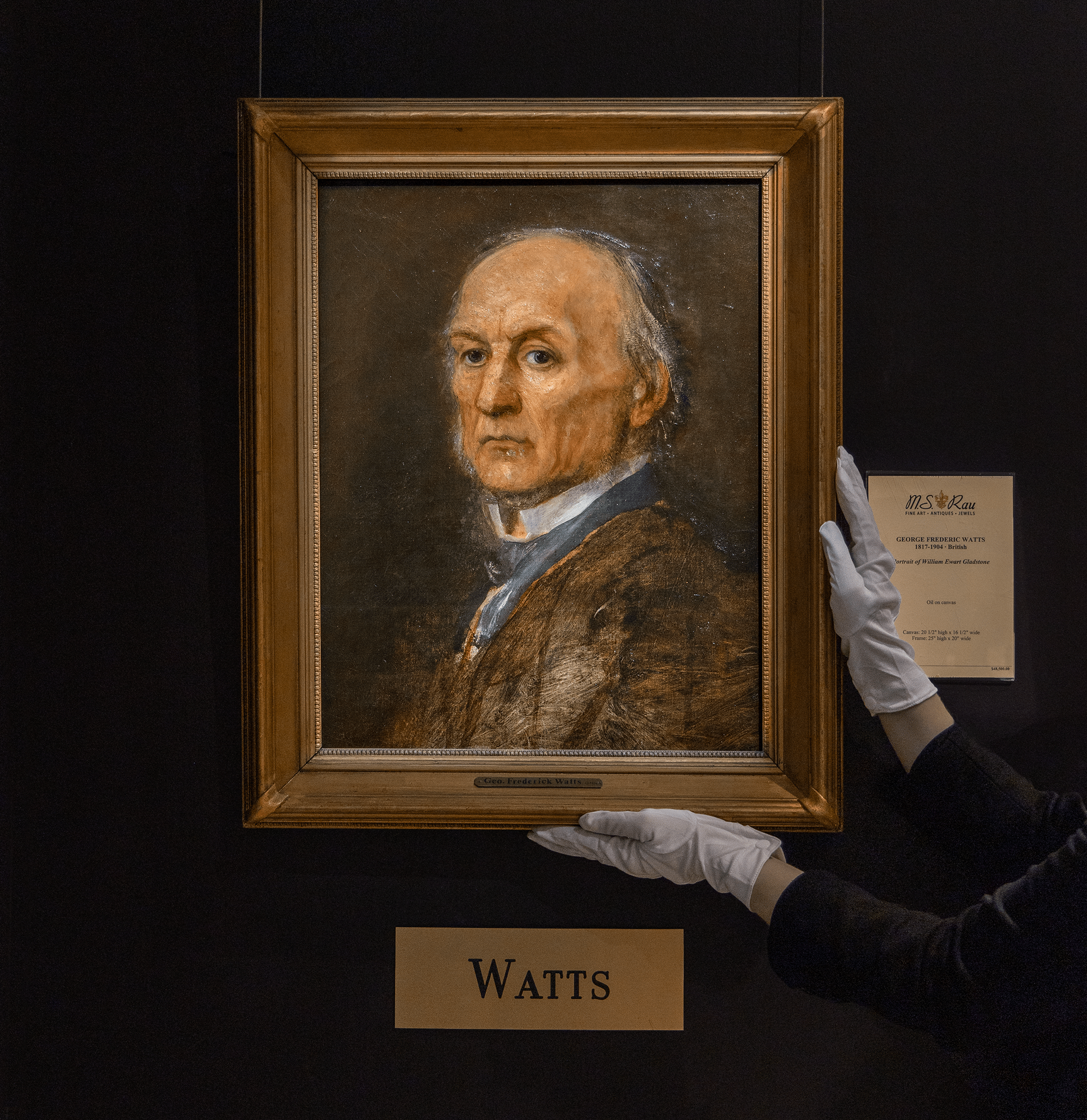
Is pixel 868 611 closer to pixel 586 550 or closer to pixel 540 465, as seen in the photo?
pixel 586 550

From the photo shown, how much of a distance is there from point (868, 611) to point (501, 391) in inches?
32.4

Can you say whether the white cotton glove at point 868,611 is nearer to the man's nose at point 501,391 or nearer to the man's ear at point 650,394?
the man's ear at point 650,394

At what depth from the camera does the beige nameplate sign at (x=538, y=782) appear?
1423 millimetres

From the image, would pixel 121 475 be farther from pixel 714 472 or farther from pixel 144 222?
pixel 714 472

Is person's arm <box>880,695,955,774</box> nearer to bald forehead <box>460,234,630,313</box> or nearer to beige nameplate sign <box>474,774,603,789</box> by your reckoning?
beige nameplate sign <box>474,774,603,789</box>

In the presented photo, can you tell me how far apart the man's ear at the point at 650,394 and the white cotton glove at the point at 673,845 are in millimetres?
760

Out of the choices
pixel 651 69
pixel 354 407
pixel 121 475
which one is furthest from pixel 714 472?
pixel 121 475

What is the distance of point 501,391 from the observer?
1448 millimetres

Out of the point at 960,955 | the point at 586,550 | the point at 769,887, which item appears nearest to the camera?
the point at 960,955

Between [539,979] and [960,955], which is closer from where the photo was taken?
[960,955]

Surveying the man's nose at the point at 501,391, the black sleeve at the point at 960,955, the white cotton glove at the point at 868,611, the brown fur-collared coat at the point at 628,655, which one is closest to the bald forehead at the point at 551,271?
the man's nose at the point at 501,391

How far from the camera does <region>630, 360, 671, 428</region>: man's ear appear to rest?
1.44 metres

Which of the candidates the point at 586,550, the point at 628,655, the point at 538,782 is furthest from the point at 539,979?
the point at 586,550

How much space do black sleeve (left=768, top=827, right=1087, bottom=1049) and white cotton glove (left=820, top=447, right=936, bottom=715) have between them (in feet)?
1.16
